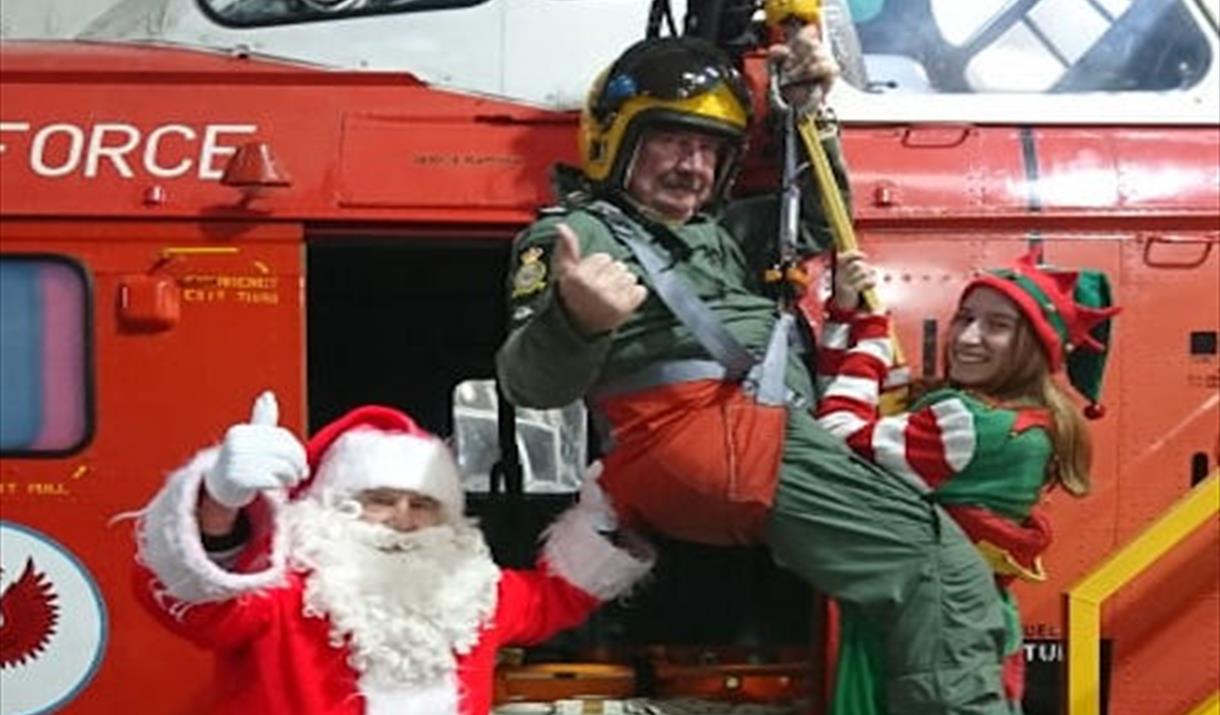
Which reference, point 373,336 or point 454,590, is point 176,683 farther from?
point 373,336

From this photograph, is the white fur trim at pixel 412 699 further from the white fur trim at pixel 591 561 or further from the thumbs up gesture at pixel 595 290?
the thumbs up gesture at pixel 595 290

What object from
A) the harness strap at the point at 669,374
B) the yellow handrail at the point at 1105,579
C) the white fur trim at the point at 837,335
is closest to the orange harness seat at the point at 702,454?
the harness strap at the point at 669,374

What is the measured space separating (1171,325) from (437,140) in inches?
61.9

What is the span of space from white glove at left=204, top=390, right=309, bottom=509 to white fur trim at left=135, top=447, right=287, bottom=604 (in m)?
0.04

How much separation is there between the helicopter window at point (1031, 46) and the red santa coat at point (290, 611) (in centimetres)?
141

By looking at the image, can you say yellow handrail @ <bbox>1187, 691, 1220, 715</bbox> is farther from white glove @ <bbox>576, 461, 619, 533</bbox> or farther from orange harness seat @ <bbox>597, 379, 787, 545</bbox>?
white glove @ <bbox>576, 461, 619, 533</bbox>

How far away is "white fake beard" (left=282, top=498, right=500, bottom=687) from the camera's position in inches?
141

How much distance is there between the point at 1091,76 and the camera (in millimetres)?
4547

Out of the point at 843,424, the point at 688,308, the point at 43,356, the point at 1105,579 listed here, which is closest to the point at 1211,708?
the point at 1105,579

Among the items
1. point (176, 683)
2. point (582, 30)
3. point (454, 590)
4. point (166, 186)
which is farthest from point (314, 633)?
point (582, 30)

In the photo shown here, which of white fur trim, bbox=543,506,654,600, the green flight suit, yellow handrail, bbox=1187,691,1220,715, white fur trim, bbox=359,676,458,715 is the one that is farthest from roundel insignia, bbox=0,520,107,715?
yellow handrail, bbox=1187,691,1220,715

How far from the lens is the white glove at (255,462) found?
3258 mm

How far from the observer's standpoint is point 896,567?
362cm

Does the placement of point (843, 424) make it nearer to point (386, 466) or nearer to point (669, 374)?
point (669, 374)
